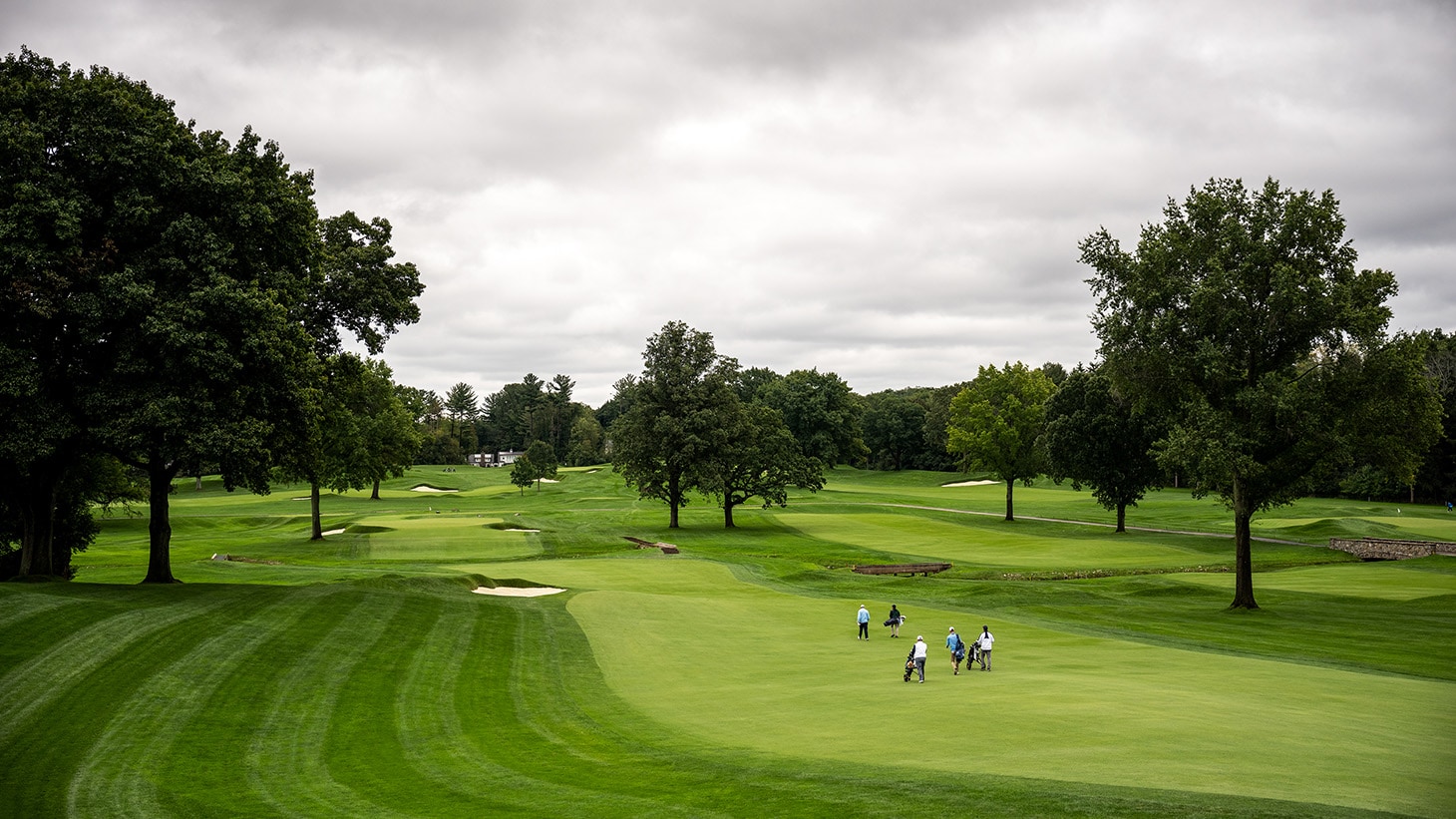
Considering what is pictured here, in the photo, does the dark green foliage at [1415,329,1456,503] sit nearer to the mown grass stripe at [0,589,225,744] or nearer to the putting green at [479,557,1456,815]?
the putting green at [479,557,1456,815]

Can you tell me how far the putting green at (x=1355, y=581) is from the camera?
41.4 m

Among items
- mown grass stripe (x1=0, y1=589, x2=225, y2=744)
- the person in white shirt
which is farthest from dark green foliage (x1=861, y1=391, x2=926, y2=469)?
mown grass stripe (x1=0, y1=589, x2=225, y2=744)

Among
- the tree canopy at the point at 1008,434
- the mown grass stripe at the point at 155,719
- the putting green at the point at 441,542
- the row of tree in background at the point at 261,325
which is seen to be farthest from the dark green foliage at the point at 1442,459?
the mown grass stripe at the point at 155,719

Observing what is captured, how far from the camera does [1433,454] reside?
91875 millimetres

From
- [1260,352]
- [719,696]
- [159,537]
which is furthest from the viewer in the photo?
[1260,352]

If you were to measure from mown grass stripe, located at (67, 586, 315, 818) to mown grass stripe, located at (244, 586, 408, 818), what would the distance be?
153cm

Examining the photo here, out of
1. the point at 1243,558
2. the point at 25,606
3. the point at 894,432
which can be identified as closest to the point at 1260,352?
the point at 1243,558

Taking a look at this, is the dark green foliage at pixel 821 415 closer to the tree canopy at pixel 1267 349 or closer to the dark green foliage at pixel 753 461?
the dark green foliage at pixel 753 461

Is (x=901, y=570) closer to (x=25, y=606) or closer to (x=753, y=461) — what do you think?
(x=753, y=461)

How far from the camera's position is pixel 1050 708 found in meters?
20.0

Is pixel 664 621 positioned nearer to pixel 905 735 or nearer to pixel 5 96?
pixel 905 735

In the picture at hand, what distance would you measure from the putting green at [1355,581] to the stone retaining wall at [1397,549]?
4.51m

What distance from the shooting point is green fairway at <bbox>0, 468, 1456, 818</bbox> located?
15.1 meters

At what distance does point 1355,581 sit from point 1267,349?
1641cm
